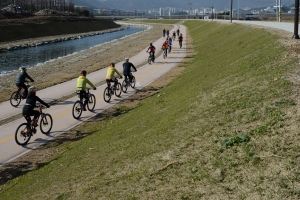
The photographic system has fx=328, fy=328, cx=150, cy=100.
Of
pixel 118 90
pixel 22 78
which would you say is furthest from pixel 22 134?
pixel 118 90

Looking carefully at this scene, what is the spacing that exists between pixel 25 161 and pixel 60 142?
1748mm

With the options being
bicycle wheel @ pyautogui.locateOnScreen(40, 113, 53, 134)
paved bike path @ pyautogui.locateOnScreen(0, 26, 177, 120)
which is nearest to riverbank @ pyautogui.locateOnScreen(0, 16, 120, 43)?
paved bike path @ pyautogui.locateOnScreen(0, 26, 177, 120)

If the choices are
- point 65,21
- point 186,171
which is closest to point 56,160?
point 186,171

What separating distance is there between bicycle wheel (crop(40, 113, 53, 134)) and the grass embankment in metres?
1.41

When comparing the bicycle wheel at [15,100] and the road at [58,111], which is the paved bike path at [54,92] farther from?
the bicycle wheel at [15,100]

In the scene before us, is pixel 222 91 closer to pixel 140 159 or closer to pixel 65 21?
pixel 140 159

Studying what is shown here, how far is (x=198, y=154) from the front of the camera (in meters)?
7.20

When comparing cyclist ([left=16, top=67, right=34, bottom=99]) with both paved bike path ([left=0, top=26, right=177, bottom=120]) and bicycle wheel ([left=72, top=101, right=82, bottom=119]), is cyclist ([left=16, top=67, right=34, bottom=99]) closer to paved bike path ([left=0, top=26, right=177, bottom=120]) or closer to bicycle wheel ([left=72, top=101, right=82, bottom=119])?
paved bike path ([left=0, top=26, right=177, bottom=120])

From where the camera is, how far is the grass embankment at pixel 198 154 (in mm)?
5953

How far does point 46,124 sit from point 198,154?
7.66m

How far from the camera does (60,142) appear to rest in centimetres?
1210

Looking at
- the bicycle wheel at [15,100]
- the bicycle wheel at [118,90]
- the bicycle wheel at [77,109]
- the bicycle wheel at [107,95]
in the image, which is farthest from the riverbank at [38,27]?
the bicycle wheel at [77,109]

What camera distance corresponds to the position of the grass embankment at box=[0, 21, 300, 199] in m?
5.95

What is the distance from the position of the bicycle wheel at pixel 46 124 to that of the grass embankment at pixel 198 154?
4.63 ft
